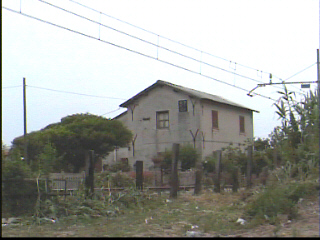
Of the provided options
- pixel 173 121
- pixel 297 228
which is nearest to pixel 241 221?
pixel 297 228

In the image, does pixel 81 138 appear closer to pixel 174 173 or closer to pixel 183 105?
pixel 183 105

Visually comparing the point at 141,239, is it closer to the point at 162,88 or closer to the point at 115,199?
the point at 115,199

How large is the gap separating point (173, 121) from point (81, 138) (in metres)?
7.64

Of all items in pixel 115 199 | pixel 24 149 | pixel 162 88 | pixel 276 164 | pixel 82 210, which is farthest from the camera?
pixel 162 88

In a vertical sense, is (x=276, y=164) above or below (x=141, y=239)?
above

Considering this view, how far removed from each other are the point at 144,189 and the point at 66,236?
5.47 metres

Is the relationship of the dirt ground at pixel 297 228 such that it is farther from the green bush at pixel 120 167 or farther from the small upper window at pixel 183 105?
the small upper window at pixel 183 105

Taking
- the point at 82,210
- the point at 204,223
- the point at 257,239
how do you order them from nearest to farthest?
1. the point at 257,239
2. the point at 204,223
3. the point at 82,210

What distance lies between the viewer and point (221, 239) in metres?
7.14

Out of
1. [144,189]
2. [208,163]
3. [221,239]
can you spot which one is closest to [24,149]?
[208,163]

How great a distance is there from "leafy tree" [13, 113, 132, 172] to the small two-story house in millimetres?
3725

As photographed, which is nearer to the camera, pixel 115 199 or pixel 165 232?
pixel 165 232

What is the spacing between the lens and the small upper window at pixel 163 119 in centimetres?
3197

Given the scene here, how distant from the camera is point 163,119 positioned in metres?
32.1
